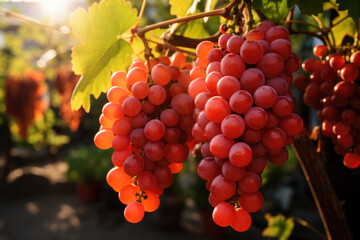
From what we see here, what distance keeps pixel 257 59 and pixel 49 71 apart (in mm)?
6091

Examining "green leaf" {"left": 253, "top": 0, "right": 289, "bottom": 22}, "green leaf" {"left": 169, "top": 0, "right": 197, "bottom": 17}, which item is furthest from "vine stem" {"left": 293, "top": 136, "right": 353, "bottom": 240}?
"green leaf" {"left": 169, "top": 0, "right": 197, "bottom": 17}

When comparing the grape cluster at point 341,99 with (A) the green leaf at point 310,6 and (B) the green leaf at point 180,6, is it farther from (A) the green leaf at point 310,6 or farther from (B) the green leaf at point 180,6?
(B) the green leaf at point 180,6

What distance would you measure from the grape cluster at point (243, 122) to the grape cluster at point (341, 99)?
244mm

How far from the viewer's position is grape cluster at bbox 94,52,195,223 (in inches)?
19.1

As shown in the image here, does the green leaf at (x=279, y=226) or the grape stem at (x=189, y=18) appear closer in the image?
the grape stem at (x=189, y=18)

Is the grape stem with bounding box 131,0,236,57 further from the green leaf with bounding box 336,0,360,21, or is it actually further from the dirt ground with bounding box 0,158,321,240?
the dirt ground with bounding box 0,158,321,240

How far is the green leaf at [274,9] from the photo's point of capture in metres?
0.54

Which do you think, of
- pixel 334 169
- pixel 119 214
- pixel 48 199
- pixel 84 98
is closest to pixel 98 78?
pixel 84 98

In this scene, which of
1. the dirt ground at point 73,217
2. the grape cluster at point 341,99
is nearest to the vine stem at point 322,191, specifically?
the grape cluster at point 341,99

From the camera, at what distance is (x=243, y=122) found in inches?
15.3

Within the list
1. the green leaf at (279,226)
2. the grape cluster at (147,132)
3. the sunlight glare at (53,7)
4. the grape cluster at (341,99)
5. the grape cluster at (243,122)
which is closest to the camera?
the grape cluster at (243,122)

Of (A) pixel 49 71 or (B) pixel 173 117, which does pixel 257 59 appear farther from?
(A) pixel 49 71

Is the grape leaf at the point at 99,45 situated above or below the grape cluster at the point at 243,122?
above

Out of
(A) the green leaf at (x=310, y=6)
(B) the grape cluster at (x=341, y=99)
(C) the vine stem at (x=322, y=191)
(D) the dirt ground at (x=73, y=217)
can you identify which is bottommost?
(C) the vine stem at (x=322, y=191)
